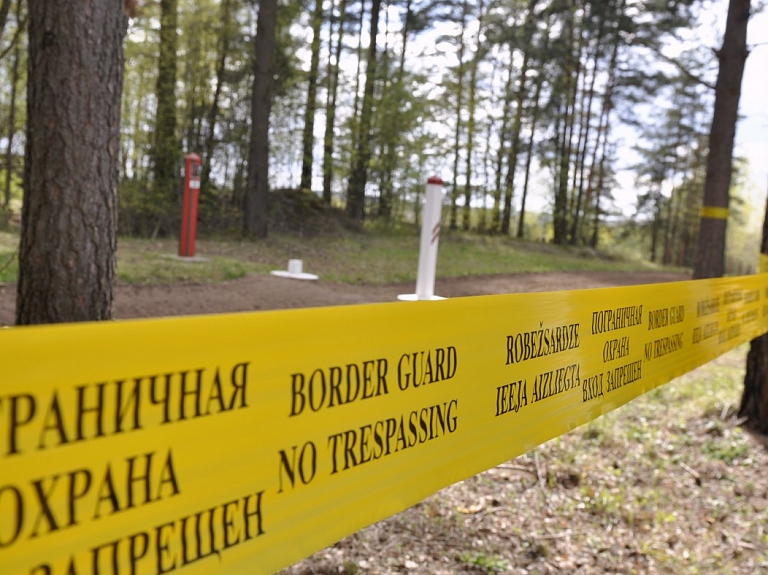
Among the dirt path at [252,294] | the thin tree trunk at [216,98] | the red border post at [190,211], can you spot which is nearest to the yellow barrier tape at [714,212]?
the dirt path at [252,294]

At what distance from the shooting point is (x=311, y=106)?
24.2 m

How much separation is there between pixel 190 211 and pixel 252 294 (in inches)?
159

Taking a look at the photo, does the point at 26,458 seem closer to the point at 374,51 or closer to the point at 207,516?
the point at 207,516

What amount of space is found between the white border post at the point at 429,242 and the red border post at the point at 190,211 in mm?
4246

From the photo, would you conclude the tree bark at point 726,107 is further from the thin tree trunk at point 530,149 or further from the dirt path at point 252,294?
the thin tree trunk at point 530,149

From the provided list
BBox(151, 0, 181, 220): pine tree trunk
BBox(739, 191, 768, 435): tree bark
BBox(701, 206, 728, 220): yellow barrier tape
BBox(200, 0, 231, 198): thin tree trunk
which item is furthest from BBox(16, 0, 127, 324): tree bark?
BBox(200, 0, 231, 198): thin tree trunk

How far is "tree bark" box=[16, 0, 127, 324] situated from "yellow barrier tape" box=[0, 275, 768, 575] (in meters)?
2.28

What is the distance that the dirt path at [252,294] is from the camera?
728 cm

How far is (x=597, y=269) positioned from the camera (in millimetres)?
20875

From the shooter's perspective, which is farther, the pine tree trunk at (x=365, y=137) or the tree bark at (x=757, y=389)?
the pine tree trunk at (x=365, y=137)

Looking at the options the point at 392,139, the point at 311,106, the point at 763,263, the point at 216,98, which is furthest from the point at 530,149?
the point at 763,263

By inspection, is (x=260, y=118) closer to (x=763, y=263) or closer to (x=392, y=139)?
(x=392, y=139)

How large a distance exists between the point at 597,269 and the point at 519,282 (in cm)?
795

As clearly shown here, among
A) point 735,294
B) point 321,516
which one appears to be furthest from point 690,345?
point 321,516
